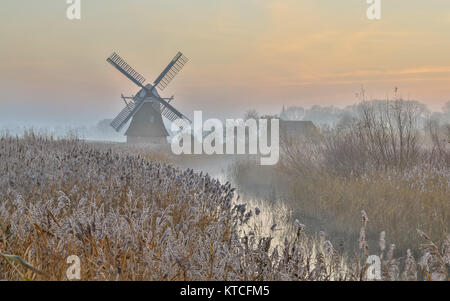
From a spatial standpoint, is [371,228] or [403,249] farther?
[371,228]

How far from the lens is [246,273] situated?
3096 mm

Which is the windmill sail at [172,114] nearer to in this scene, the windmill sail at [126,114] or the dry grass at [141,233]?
the windmill sail at [126,114]

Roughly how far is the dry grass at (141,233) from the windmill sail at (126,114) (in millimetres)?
19613

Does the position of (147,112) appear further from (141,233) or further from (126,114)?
(141,233)

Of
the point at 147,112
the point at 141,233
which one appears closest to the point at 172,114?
the point at 147,112

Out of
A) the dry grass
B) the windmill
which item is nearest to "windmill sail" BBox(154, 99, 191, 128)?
the windmill

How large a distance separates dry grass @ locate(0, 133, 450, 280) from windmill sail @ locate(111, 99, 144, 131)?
19.6m

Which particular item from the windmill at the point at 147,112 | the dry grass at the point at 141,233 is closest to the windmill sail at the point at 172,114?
the windmill at the point at 147,112

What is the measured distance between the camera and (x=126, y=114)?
29.6 metres

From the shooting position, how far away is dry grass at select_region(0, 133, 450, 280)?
9.78ft

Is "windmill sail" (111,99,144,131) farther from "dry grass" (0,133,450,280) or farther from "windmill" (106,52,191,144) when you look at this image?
"dry grass" (0,133,450,280)
